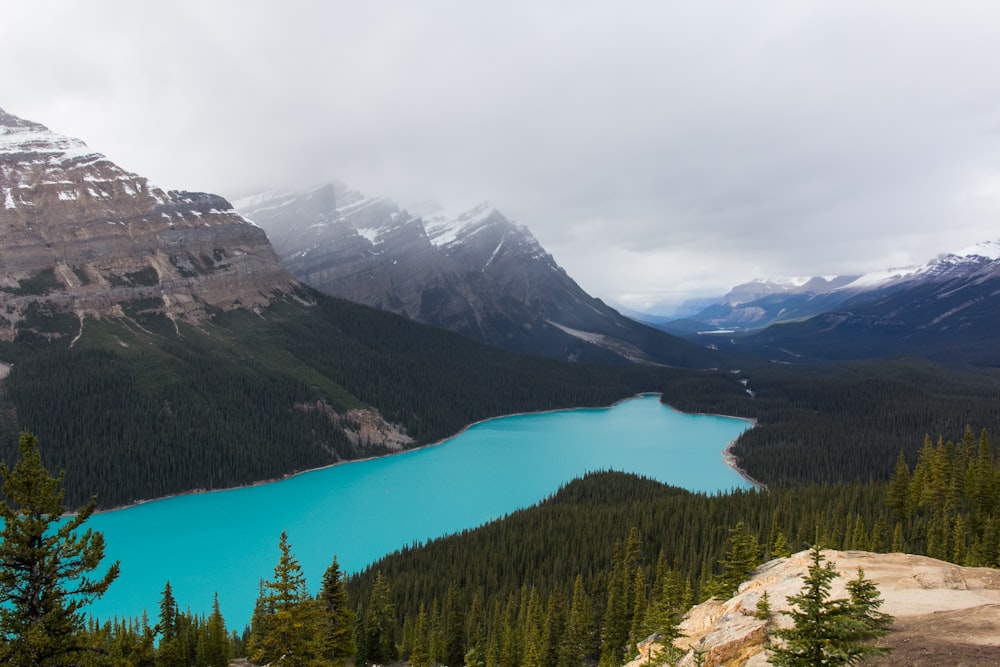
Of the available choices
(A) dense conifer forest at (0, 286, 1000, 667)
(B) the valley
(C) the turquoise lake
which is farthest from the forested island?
(C) the turquoise lake

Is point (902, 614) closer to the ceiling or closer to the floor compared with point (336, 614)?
closer to the ceiling

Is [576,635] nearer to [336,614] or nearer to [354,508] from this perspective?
[336,614]

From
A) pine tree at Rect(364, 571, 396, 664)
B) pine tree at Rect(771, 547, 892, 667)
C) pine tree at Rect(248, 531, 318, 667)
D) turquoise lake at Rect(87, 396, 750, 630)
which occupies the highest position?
pine tree at Rect(771, 547, 892, 667)

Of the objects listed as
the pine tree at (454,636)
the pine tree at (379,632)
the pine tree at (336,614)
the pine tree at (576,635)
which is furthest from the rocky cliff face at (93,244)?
the pine tree at (576,635)

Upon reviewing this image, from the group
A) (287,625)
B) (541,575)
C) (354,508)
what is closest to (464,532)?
(541,575)

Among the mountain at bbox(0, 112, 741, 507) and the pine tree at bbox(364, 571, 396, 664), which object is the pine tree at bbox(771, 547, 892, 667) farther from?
the mountain at bbox(0, 112, 741, 507)

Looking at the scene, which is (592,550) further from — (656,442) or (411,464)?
(656,442)
